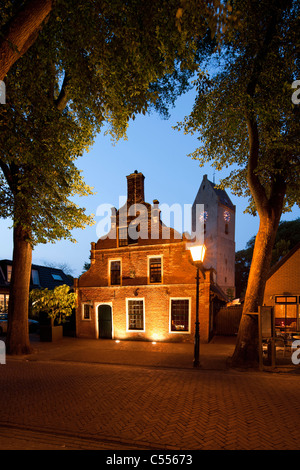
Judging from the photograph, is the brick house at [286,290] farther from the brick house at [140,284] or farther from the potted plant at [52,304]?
the potted plant at [52,304]

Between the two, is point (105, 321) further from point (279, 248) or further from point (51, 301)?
point (279, 248)

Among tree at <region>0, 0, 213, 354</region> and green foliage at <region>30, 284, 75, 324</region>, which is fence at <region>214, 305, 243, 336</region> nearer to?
green foliage at <region>30, 284, 75, 324</region>

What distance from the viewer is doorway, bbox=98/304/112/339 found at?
1673cm

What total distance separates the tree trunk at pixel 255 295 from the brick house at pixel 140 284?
17.7ft

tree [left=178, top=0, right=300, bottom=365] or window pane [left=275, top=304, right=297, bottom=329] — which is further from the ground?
tree [left=178, top=0, right=300, bottom=365]

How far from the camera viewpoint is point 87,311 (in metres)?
17.5

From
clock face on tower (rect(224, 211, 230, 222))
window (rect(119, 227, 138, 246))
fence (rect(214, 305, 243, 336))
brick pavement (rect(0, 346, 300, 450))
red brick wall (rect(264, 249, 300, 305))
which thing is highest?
clock face on tower (rect(224, 211, 230, 222))

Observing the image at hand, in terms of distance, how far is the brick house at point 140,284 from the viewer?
50.2ft

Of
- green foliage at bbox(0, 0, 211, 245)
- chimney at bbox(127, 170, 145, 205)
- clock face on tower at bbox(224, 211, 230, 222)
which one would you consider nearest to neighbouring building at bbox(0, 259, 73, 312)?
chimney at bbox(127, 170, 145, 205)

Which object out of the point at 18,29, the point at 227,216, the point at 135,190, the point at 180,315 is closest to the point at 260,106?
the point at 18,29

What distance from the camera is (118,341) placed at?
1568 cm

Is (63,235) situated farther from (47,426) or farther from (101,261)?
(47,426)

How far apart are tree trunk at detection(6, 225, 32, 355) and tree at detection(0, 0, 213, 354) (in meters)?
0.04

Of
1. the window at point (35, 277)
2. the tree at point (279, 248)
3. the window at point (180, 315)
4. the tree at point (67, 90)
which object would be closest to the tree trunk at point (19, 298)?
the tree at point (67, 90)
